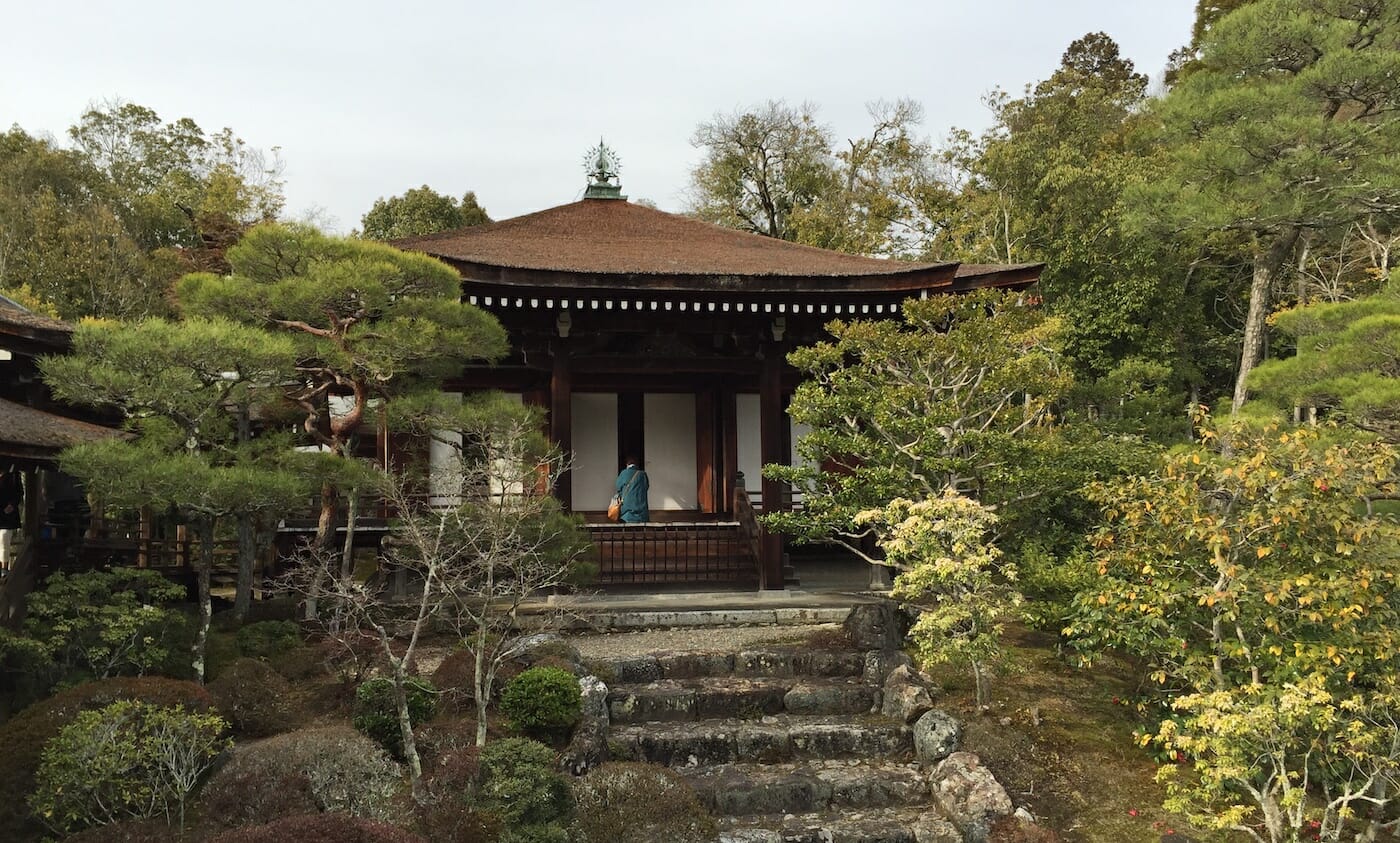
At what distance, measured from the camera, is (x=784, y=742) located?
8.01m

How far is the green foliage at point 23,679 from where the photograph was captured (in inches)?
290

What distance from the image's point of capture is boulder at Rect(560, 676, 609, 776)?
7.24 metres

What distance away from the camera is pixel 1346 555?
6.73 metres

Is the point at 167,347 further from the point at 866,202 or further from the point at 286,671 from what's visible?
the point at 866,202

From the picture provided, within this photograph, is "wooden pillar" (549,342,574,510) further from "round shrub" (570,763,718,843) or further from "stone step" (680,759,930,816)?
"round shrub" (570,763,718,843)

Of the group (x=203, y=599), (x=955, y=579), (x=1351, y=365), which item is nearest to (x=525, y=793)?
(x=955, y=579)

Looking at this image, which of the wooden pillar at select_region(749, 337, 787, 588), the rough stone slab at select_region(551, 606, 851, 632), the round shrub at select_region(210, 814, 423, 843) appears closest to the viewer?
the round shrub at select_region(210, 814, 423, 843)

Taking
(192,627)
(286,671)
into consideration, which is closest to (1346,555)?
(286,671)

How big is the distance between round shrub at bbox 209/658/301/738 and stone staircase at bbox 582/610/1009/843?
9.06 ft

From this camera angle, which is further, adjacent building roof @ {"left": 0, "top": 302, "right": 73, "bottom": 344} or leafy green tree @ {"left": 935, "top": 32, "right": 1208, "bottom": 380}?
leafy green tree @ {"left": 935, "top": 32, "right": 1208, "bottom": 380}

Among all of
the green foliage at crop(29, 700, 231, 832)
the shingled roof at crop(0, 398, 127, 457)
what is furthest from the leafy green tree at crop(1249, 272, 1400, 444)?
the shingled roof at crop(0, 398, 127, 457)

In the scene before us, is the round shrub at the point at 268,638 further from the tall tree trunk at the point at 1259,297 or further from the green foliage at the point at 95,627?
the tall tree trunk at the point at 1259,297

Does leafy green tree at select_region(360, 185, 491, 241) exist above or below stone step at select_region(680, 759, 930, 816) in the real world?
above

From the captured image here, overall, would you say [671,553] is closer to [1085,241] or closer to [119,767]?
[119,767]
